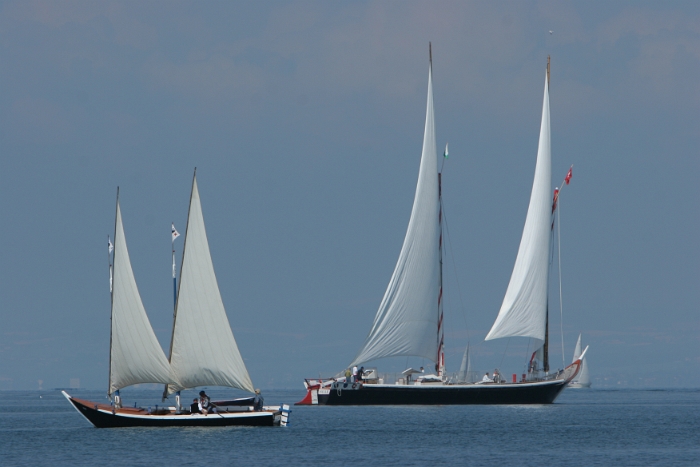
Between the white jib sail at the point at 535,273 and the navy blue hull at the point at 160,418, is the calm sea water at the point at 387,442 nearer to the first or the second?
the navy blue hull at the point at 160,418

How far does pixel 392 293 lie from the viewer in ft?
258

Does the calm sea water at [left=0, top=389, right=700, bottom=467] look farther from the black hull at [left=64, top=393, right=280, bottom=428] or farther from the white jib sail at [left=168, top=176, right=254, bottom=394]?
the white jib sail at [left=168, top=176, right=254, bottom=394]

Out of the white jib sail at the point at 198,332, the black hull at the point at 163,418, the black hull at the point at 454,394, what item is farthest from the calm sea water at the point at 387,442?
the white jib sail at the point at 198,332

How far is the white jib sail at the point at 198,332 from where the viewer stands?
58094 millimetres

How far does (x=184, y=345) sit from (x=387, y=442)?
11.1 meters

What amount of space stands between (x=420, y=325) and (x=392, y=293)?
9.76 ft

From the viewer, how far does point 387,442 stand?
56.0 meters

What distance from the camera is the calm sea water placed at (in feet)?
161

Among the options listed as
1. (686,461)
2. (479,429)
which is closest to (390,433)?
(479,429)

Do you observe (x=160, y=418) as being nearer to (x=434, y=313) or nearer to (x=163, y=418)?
(x=163, y=418)

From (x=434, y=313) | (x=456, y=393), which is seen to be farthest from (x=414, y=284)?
(x=456, y=393)

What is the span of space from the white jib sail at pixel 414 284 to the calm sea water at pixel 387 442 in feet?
15.6

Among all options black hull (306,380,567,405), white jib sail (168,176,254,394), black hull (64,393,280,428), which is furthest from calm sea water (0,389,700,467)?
white jib sail (168,176,254,394)

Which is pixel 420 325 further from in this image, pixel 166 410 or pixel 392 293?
pixel 166 410
